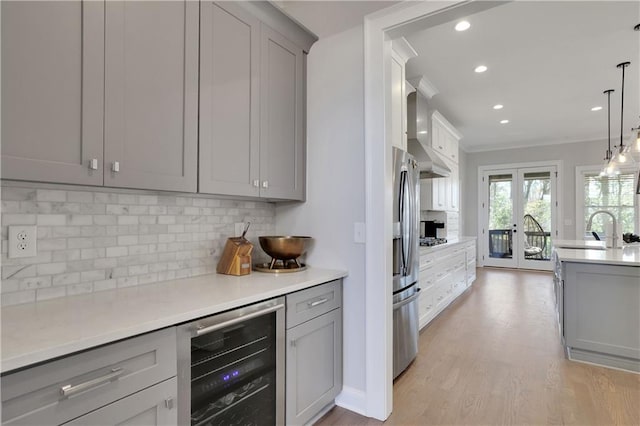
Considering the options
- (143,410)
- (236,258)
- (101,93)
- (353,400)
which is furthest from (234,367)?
(101,93)

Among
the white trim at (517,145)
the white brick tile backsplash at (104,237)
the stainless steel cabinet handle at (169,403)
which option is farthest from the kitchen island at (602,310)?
the white trim at (517,145)

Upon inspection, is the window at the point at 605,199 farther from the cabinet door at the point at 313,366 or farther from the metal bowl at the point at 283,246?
the metal bowl at the point at 283,246

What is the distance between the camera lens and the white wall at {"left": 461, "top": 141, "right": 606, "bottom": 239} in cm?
683

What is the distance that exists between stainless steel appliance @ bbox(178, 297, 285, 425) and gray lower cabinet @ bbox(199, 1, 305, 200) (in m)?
0.69

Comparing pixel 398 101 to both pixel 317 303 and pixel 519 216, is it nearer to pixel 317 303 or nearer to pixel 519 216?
pixel 317 303

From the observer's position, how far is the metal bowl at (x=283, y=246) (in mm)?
2078

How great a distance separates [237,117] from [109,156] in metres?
0.72

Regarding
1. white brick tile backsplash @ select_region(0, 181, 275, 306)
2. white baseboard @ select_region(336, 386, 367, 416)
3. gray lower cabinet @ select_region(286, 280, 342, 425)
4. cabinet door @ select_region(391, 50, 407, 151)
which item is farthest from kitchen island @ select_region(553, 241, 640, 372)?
white brick tile backsplash @ select_region(0, 181, 275, 306)

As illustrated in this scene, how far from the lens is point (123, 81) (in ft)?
4.47

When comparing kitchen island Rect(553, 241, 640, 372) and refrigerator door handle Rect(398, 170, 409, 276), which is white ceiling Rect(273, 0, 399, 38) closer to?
refrigerator door handle Rect(398, 170, 409, 276)

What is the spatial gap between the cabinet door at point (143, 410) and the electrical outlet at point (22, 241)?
2.48 ft

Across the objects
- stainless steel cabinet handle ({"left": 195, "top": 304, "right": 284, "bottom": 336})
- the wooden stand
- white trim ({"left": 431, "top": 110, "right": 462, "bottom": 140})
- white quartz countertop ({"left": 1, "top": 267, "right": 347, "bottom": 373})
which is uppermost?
white trim ({"left": 431, "top": 110, "right": 462, "bottom": 140})

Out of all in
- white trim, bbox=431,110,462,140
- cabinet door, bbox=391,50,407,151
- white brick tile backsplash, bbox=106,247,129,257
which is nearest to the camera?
white brick tile backsplash, bbox=106,247,129,257

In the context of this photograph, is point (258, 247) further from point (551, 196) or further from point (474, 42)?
point (551, 196)
